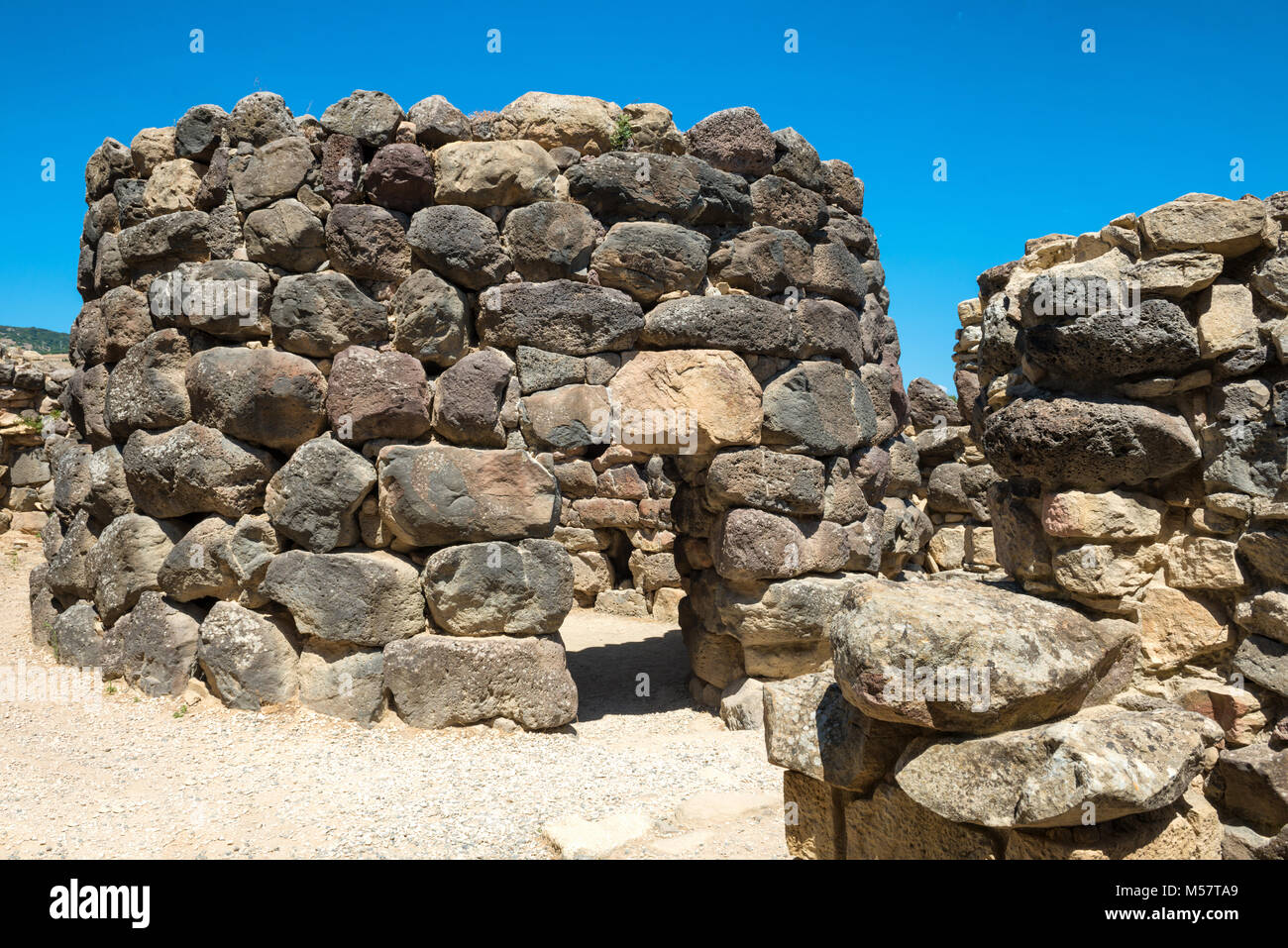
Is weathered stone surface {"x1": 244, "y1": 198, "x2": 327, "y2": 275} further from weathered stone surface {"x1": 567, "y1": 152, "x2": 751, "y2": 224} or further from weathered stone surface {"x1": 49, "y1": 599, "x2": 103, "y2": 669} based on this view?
weathered stone surface {"x1": 49, "y1": 599, "x2": 103, "y2": 669}

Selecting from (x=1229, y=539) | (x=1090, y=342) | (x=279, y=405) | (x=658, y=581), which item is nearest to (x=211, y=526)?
(x=279, y=405)

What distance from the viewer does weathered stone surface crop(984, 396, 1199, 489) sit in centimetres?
313

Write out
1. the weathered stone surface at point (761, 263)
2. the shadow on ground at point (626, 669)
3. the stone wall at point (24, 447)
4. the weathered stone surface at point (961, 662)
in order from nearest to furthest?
the weathered stone surface at point (961, 662), the weathered stone surface at point (761, 263), the shadow on ground at point (626, 669), the stone wall at point (24, 447)

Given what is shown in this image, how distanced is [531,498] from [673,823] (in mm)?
2075

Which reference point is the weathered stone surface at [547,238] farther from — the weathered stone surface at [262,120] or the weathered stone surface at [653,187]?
the weathered stone surface at [262,120]

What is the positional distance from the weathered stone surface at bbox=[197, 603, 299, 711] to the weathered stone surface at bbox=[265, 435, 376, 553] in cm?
52

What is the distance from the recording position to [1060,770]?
1892mm

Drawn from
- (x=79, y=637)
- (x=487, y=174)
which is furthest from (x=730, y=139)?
(x=79, y=637)

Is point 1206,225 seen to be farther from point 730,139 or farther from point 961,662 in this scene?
point 730,139

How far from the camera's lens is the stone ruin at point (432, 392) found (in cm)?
472

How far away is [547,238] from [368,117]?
1.27 metres

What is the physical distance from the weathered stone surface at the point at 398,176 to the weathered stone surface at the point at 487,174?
0.27 feet

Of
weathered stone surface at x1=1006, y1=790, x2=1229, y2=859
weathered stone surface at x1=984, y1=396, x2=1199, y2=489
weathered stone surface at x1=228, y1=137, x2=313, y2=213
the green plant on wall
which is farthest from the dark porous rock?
weathered stone surface at x1=1006, y1=790, x2=1229, y2=859

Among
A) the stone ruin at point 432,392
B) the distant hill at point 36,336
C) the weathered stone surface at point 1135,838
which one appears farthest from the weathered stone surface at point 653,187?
the distant hill at point 36,336
